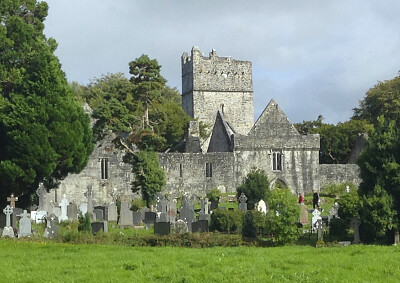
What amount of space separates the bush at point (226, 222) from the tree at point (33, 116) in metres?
7.88

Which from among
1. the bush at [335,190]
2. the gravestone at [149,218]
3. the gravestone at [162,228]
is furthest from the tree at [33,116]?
the bush at [335,190]

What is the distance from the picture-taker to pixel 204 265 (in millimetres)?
18438

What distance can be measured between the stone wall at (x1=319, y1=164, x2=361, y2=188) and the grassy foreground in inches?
1351

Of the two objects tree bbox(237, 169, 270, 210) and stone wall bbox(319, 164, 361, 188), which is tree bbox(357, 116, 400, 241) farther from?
stone wall bbox(319, 164, 361, 188)

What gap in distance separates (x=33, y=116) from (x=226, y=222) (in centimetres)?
984

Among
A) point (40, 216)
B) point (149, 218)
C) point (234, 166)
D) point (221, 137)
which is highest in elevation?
point (221, 137)

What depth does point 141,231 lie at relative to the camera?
31375mm

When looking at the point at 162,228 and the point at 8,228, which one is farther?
the point at 8,228

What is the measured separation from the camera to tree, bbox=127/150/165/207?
48125mm

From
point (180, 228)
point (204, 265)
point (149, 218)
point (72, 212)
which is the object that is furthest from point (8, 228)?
point (204, 265)


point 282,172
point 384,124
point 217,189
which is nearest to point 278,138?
point 282,172

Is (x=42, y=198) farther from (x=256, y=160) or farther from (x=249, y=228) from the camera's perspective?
(x=256, y=160)

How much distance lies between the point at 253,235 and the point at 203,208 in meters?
10.0

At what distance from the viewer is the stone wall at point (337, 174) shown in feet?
185
